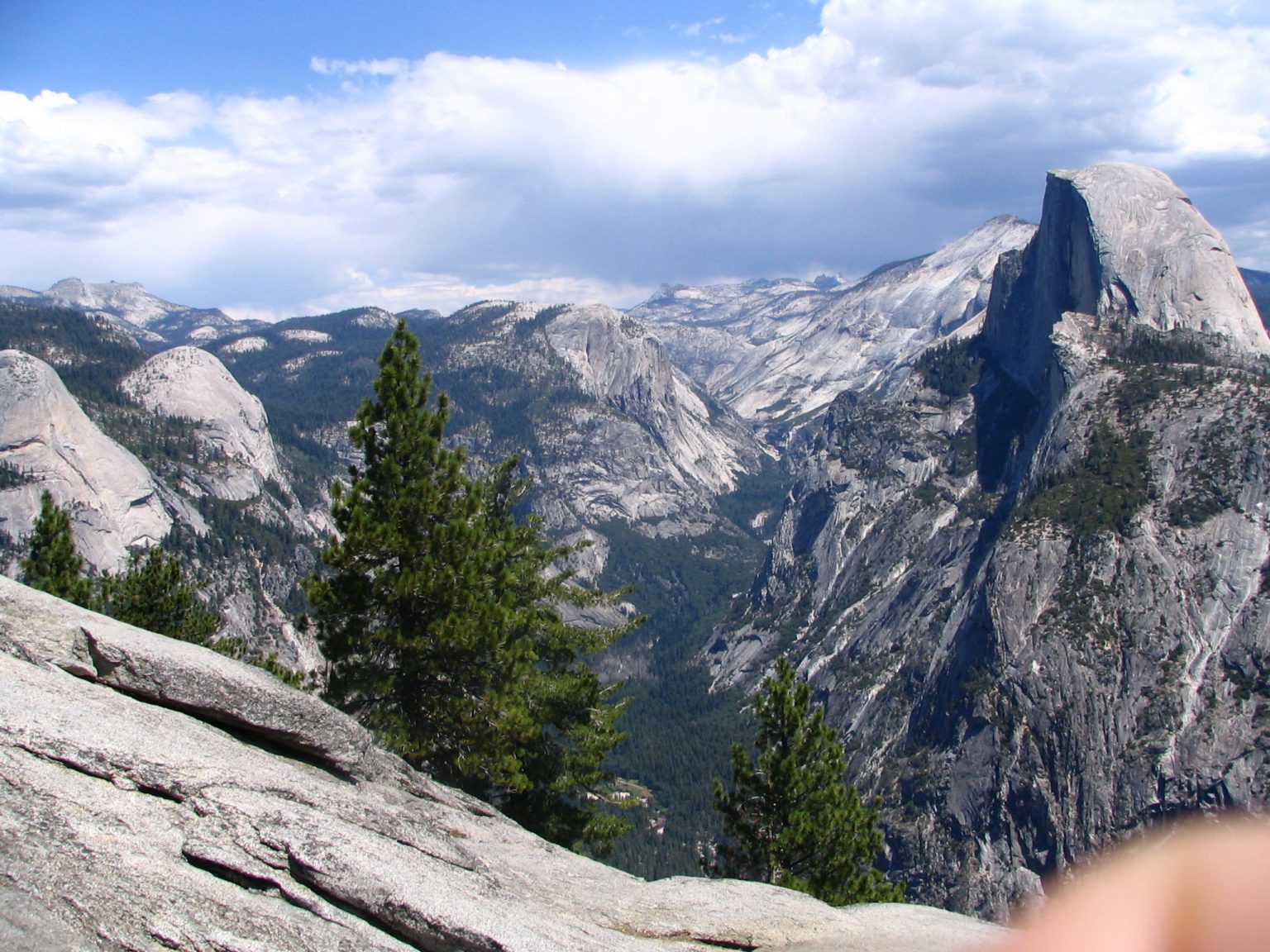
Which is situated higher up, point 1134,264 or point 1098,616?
point 1134,264

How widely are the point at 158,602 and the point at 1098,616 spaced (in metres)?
107

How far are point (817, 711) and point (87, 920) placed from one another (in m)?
25.1

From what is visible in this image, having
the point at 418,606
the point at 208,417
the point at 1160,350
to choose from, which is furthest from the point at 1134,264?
the point at 208,417

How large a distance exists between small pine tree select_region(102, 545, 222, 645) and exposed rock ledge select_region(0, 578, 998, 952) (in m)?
20.8

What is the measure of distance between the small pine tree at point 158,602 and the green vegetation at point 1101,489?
111 metres

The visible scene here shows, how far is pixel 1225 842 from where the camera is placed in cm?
352

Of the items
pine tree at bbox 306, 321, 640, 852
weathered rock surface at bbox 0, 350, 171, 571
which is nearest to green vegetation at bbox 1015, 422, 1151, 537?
pine tree at bbox 306, 321, 640, 852

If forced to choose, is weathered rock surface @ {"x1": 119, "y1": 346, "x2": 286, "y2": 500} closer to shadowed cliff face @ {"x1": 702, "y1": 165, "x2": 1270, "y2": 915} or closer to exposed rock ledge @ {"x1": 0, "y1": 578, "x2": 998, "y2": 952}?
shadowed cliff face @ {"x1": 702, "y1": 165, "x2": 1270, "y2": 915}

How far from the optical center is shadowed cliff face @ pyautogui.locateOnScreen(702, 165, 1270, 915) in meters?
94.8

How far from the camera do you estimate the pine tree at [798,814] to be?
27.5 meters

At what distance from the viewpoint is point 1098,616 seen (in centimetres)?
10400

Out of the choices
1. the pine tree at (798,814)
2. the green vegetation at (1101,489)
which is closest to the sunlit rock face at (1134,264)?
the green vegetation at (1101,489)

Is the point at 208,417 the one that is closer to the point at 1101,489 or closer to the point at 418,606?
the point at 1101,489

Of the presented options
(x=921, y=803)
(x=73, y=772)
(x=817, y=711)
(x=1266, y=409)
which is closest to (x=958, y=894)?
(x=921, y=803)
